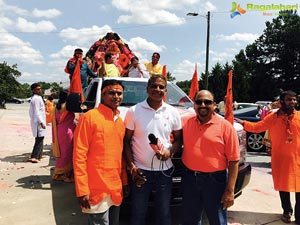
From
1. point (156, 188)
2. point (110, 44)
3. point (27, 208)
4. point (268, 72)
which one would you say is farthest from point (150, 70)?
point (268, 72)

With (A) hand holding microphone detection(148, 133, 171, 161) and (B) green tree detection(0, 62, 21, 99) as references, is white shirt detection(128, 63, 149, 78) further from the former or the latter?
(B) green tree detection(0, 62, 21, 99)

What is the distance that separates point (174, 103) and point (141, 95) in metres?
0.53

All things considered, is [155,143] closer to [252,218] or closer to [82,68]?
[252,218]

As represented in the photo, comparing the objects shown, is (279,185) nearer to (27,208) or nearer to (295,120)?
(295,120)

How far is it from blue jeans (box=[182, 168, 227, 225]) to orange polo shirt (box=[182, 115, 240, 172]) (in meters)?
0.08

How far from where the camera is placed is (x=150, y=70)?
7.79 m

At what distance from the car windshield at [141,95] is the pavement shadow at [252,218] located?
174cm

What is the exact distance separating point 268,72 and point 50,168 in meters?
40.3

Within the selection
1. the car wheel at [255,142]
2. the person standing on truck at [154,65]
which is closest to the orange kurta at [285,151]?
the person standing on truck at [154,65]

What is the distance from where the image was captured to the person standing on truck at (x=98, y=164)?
2762 millimetres

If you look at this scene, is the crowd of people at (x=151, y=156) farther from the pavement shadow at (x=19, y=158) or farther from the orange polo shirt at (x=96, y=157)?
the pavement shadow at (x=19, y=158)

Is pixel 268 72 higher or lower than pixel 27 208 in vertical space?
higher

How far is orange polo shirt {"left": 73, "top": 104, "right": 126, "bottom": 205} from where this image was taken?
9.11 feet

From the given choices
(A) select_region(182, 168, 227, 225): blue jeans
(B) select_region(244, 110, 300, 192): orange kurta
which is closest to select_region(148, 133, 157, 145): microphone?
(A) select_region(182, 168, 227, 225): blue jeans
